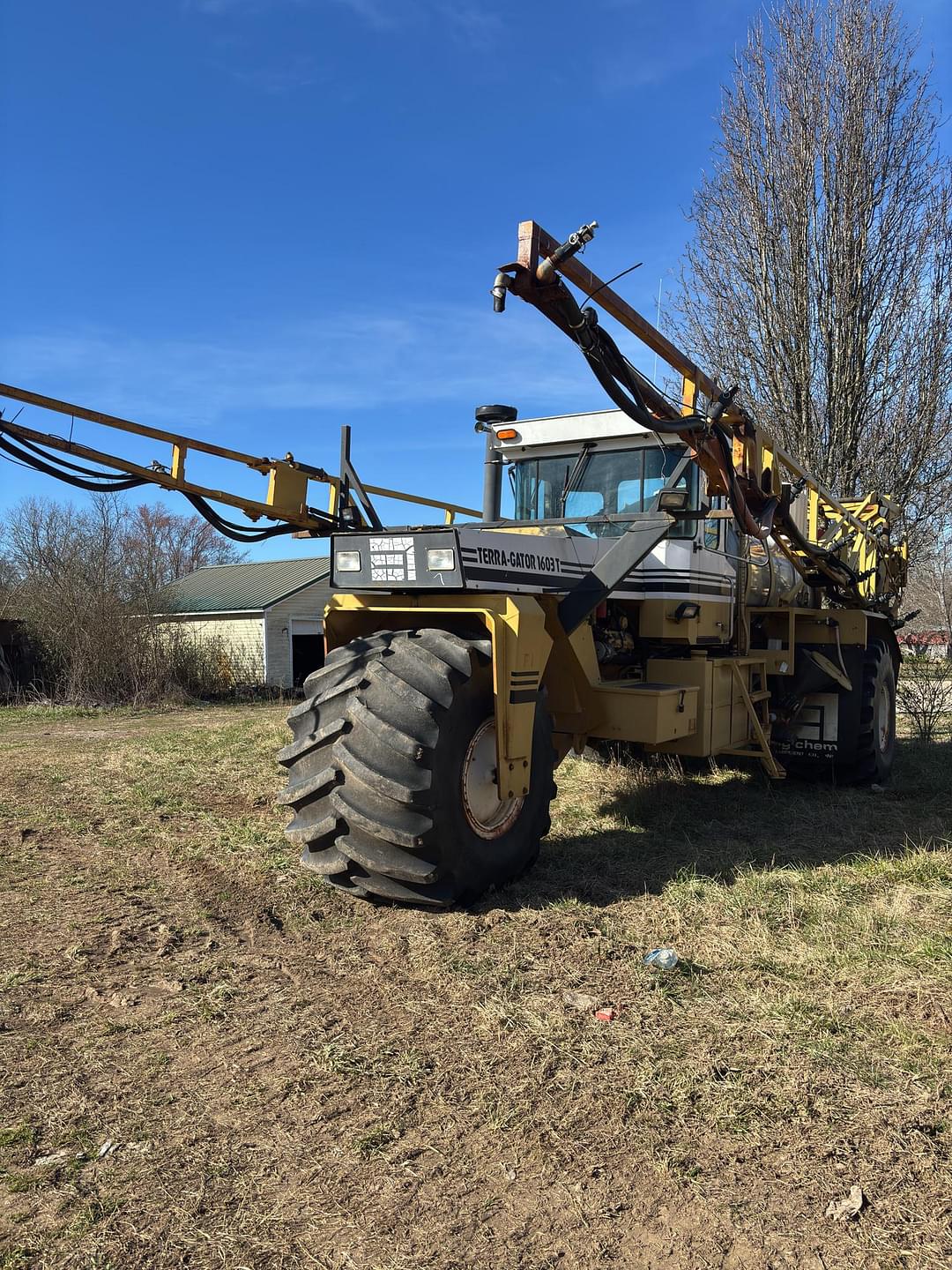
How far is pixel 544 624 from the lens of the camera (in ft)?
17.0

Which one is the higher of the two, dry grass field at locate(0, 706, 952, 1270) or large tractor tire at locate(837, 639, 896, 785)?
large tractor tire at locate(837, 639, 896, 785)

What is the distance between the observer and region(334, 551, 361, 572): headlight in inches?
204

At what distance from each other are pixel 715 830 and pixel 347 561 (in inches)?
131

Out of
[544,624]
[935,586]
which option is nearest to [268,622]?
[544,624]

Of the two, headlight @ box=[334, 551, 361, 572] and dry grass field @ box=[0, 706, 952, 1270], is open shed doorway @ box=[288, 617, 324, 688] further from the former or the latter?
headlight @ box=[334, 551, 361, 572]

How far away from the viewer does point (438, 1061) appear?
3238mm

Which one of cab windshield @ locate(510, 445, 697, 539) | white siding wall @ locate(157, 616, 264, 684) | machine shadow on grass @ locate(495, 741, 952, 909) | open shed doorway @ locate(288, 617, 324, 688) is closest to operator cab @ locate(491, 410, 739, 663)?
cab windshield @ locate(510, 445, 697, 539)

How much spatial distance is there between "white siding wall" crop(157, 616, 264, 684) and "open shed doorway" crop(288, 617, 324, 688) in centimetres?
91

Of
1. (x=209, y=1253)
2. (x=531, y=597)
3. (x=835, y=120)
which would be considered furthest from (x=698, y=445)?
(x=835, y=120)

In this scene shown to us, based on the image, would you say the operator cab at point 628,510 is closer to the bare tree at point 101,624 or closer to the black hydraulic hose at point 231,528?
the black hydraulic hose at point 231,528

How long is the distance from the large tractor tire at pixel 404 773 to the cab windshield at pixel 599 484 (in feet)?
6.71

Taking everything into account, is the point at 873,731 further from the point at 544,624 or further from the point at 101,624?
the point at 101,624

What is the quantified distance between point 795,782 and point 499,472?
405 centimetres

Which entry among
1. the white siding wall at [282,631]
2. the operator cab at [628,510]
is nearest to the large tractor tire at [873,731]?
the operator cab at [628,510]
